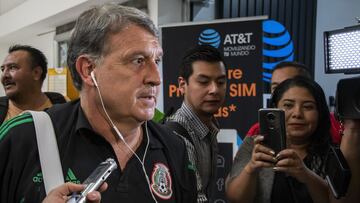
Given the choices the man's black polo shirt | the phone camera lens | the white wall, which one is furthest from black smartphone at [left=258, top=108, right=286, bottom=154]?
the white wall

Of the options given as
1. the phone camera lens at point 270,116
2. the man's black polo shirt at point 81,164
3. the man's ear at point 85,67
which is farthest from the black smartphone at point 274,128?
the man's ear at point 85,67

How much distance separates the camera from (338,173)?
1.16 meters

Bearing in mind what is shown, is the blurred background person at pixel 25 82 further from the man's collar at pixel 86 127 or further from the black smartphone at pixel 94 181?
the black smartphone at pixel 94 181

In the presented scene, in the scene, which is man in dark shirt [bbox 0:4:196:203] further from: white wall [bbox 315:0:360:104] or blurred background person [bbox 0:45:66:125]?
white wall [bbox 315:0:360:104]

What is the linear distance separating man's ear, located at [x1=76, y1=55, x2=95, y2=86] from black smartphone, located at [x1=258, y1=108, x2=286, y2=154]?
0.57 metres

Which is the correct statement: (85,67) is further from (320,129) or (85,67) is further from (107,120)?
(320,129)

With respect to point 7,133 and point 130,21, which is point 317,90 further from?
point 7,133

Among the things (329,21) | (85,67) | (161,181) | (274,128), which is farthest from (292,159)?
(329,21)

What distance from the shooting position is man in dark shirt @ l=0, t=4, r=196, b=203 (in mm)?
1015

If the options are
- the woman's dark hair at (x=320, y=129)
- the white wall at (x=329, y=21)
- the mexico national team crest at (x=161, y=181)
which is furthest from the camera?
the white wall at (x=329, y=21)

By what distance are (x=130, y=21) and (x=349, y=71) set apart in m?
0.74

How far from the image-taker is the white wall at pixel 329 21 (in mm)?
4023

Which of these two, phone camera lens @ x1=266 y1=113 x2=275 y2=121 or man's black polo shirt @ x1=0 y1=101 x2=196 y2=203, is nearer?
man's black polo shirt @ x1=0 y1=101 x2=196 y2=203

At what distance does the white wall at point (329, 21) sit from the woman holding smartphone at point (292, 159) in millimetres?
2567
